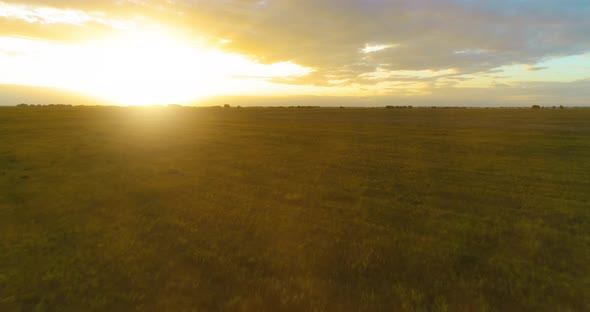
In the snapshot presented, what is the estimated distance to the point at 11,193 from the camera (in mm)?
12406

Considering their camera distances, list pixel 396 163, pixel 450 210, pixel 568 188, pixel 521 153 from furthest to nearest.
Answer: pixel 521 153, pixel 396 163, pixel 568 188, pixel 450 210

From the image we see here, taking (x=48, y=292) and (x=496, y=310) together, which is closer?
(x=496, y=310)

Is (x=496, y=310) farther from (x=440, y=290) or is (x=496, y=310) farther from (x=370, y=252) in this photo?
(x=370, y=252)

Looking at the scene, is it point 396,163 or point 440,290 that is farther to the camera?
point 396,163

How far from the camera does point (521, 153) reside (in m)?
23.8

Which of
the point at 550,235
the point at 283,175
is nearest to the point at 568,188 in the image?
the point at 550,235

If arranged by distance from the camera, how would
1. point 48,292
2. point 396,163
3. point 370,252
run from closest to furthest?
point 48,292 → point 370,252 → point 396,163

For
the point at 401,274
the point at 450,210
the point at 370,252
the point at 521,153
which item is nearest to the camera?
the point at 401,274

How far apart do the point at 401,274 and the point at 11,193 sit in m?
15.2

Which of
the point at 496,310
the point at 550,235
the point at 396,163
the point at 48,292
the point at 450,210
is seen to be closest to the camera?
the point at 496,310

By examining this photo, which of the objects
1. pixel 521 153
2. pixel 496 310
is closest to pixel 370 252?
pixel 496 310

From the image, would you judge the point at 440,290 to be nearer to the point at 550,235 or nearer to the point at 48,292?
the point at 550,235

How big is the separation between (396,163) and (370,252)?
43.9 ft

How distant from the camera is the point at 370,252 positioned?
7570 millimetres
